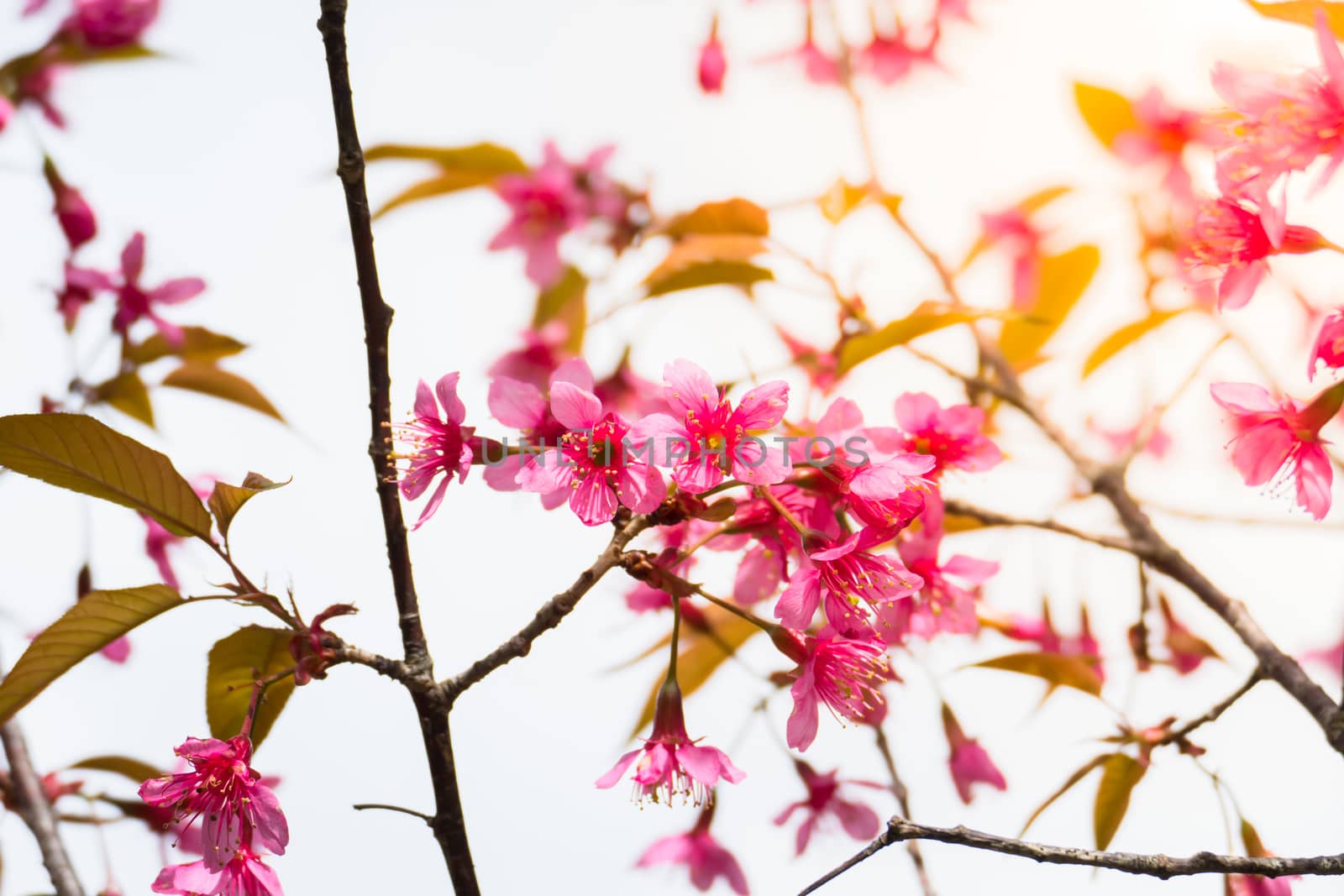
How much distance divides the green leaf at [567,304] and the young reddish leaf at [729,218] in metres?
0.30

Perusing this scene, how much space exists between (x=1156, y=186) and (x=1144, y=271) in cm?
27

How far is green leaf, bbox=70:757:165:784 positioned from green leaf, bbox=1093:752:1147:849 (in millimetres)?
982

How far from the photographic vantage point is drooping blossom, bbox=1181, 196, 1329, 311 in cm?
84

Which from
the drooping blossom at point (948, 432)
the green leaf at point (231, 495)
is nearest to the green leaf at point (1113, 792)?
the drooping blossom at point (948, 432)

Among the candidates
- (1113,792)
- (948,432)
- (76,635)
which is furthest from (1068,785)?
(76,635)

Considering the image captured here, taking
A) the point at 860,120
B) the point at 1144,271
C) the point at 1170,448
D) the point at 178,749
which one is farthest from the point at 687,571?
the point at 1170,448

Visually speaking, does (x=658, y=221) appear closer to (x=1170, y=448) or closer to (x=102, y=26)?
(x=102, y=26)

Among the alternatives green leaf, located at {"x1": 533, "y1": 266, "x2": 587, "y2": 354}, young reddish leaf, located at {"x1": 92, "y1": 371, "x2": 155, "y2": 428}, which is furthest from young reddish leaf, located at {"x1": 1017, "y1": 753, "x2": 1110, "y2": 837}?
young reddish leaf, located at {"x1": 92, "y1": 371, "x2": 155, "y2": 428}

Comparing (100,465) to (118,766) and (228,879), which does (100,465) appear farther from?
(118,766)

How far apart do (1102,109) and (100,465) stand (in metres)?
1.19

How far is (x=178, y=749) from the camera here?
72cm

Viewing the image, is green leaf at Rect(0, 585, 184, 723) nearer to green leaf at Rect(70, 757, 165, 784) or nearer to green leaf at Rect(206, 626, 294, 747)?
green leaf at Rect(206, 626, 294, 747)

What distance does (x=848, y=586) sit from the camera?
730 mm

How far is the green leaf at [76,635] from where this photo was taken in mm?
742
